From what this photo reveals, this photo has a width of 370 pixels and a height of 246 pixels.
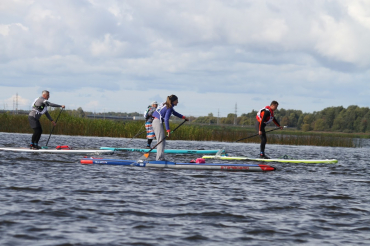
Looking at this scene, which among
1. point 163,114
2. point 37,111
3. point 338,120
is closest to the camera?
point 163,114

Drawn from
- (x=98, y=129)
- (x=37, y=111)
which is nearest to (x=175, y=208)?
(x=37, y=111)

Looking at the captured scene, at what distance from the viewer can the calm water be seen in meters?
6.20

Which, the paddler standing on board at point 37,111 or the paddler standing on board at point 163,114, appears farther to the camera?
the paddler standing on board at point 37,111

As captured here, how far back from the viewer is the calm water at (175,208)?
620cm

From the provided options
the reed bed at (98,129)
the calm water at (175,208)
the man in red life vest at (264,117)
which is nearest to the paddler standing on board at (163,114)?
the calm water at (175,208)

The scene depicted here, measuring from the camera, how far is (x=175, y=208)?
7.89 m

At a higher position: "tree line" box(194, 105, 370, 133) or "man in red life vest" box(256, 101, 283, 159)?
"tree line" box(194, 105, 370, 133)

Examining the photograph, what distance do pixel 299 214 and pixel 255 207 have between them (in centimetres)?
80

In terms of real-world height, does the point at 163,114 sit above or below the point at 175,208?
above

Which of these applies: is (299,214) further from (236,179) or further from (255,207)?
(236,179)

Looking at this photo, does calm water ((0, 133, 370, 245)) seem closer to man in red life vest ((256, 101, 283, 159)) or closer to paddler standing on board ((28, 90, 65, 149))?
man in red life vest ((256, 101, 283, 159))

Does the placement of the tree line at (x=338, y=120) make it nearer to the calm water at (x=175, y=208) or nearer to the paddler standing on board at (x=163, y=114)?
the paddler standing on board at (x=163, y=114)

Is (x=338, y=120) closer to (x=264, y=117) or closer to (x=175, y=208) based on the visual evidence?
(x=264, y=117)

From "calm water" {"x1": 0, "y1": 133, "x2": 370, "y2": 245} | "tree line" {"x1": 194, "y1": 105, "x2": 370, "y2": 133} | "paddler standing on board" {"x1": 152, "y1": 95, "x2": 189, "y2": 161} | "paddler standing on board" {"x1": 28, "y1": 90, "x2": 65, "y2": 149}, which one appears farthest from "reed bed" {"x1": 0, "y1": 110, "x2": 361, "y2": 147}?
"tree line" {"x1": 194, "y1": 105, "x2": 370, "y2": 133}
